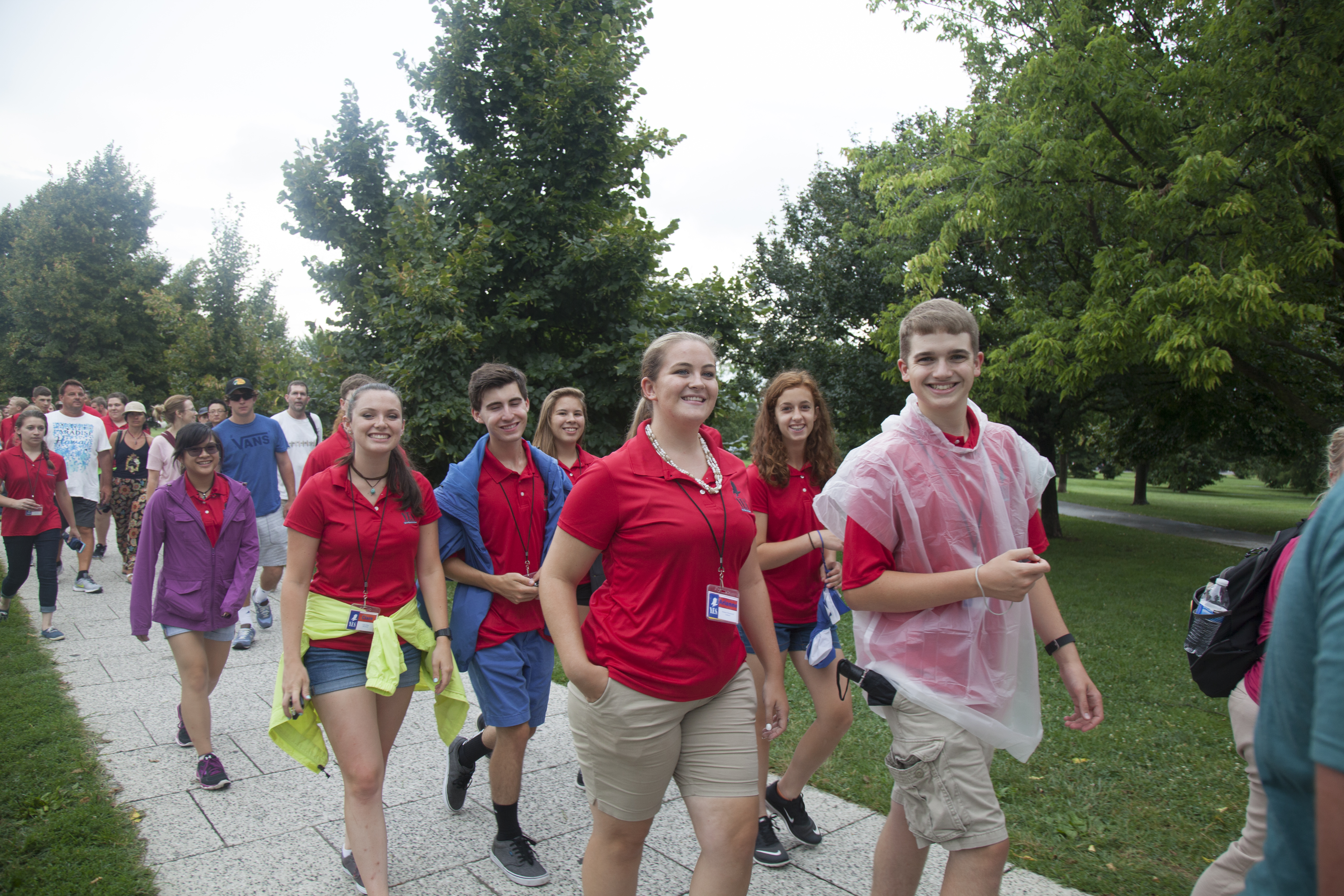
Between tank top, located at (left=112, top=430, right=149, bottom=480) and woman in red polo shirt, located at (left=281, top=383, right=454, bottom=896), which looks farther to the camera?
tank top, located at (left=112, top=430, right=149, bottom=480)

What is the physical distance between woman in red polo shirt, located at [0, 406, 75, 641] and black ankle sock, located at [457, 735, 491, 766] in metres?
5.35

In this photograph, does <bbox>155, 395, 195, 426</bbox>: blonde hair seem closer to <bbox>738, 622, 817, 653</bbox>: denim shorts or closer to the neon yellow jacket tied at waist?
the neon yellow jacket tied at waist

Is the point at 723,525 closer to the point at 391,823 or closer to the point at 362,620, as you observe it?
the point at 362,620

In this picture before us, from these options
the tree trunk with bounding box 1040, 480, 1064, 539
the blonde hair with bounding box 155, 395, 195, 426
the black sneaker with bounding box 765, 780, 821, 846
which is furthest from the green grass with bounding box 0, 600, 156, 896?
the tree trunk with bounding box 1040, 480, 1064, 539

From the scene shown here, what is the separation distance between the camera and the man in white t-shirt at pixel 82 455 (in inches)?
372

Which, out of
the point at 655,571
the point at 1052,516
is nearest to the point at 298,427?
the point at 655,571

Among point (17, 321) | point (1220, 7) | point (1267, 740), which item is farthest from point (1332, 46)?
point (17, 321)

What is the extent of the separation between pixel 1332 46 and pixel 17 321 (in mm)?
43852

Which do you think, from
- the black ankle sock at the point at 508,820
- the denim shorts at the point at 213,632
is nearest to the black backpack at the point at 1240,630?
the black ankle sock at the point at 508,820

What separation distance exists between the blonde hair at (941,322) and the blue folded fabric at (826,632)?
1323 mm

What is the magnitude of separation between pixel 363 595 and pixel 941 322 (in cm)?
237

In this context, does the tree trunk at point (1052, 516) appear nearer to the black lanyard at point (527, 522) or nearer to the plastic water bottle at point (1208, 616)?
the plastic water bottle at point (1208, 616)

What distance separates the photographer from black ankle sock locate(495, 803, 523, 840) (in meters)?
3.59

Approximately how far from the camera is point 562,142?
11258 mm
